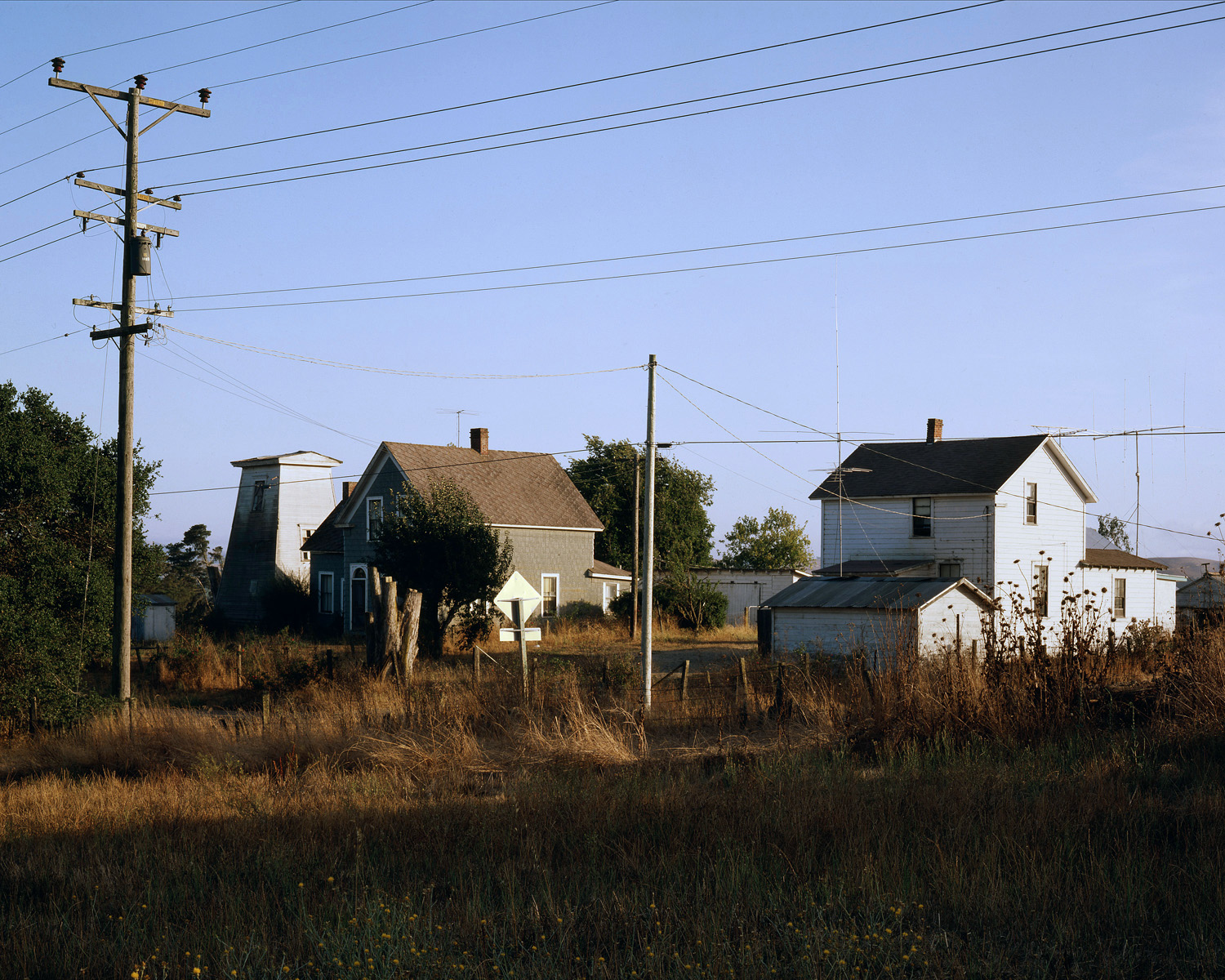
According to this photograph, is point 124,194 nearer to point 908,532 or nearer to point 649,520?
point 649,520

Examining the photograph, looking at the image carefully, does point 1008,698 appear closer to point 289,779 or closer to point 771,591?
point 289,779

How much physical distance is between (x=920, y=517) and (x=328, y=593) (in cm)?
2423

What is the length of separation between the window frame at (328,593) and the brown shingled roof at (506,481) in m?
6.95

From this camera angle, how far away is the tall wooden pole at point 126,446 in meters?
17.5

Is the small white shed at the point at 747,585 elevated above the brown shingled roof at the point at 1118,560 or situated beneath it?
situated beneath

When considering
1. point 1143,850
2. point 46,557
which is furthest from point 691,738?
point 46,557

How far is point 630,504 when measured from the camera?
6150cm

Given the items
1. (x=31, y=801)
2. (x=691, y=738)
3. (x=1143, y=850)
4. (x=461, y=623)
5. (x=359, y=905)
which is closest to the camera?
(x=359, y=905)

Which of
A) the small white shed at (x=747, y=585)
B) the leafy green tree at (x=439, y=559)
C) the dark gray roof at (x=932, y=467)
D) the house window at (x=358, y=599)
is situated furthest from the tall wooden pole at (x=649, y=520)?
the small white shed at (x=747, y=585)

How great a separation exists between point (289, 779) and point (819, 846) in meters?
6.68

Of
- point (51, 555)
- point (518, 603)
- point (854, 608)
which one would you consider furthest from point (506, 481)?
point (51, 555)

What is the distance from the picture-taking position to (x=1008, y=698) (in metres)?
12.0

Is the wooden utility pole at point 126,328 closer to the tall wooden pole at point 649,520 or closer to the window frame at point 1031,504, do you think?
the tall wooden pole at point 649,520

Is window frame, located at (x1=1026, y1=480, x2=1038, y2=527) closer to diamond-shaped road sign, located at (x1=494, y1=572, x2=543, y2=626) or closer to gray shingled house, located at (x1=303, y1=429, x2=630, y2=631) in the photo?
gray shingled house, located at (x1=303, y1=429, x2=630, y2=631)
